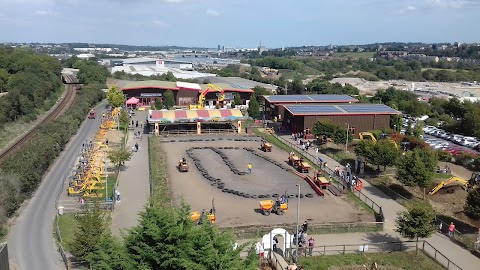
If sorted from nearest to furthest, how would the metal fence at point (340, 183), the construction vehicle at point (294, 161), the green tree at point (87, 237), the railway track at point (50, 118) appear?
1. the green tree at point (87, 237)
2. the metal fence at point (340, 183)
3. the construction vehicle at point (294, 161)
4. the railway track at point (50, 118)

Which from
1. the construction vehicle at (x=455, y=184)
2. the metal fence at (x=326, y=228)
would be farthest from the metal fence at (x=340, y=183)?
the construction vehicle at (x=455, y=184)

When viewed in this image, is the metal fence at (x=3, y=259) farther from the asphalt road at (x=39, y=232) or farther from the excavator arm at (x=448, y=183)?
the excavator arm at (x=448, y=183)

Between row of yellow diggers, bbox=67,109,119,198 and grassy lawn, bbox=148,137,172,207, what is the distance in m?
3.39

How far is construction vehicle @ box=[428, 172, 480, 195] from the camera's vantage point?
1129 inches

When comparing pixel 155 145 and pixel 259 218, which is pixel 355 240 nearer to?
pixel 259 218

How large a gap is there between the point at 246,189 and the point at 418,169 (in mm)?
11094

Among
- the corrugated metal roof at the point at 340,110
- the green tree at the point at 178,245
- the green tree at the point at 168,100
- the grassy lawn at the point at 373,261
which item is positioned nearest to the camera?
the green tree at the point at 178,245

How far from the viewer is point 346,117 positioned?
4659 cm

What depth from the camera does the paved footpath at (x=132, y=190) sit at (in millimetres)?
23391

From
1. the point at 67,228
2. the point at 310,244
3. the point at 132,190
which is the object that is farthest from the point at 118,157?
the point at 310,244

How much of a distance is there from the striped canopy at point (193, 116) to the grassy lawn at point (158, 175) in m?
3.97

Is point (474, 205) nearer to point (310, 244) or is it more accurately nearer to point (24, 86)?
point (310, 244)

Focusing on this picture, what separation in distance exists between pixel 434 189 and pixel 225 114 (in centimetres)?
2592

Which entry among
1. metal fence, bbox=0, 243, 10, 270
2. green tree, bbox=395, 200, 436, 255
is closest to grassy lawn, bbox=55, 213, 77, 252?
metal fence, bbox=0, 243, 10, 270
